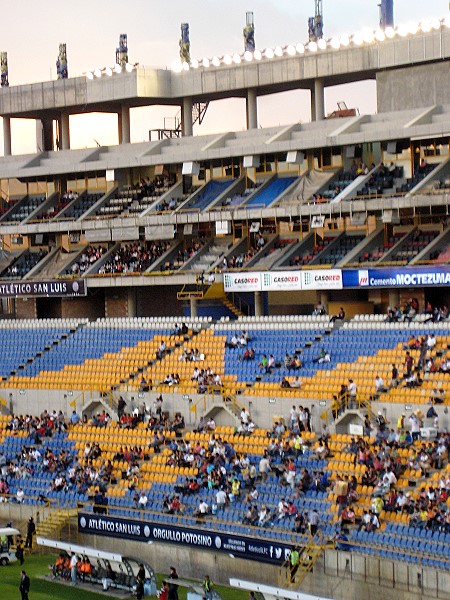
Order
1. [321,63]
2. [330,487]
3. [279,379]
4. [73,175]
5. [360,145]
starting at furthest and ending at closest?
[73,175] → [321,63] → [360,145] → [279,379] → [330,487]

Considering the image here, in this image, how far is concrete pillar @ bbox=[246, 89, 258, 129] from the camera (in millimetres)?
50062

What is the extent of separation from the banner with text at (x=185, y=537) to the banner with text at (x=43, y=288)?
16.2 metres

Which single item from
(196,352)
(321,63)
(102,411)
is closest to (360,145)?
(321,63)

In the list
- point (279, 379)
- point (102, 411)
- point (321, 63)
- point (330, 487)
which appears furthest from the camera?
point (321, 63)

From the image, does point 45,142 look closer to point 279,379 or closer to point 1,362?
point 1,362

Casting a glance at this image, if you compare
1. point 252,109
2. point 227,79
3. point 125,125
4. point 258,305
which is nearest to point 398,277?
point 258,305

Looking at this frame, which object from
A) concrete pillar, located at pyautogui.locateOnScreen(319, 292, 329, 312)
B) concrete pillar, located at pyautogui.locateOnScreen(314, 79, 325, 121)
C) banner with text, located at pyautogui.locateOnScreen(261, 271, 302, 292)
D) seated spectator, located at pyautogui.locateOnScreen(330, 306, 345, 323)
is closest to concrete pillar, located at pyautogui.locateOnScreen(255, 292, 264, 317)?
banner with text, located at pyautogui.locateOnScreen(261, 271, 302, 292)

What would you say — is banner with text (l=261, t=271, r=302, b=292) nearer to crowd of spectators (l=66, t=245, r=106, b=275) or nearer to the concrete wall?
the concrete wall

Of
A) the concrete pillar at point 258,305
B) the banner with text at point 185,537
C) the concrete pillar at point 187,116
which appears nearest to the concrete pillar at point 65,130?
the concrete pillar at point 187,116

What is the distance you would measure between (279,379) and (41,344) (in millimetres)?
12193

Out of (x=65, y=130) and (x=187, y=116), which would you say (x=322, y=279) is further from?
(x=65, y=130)

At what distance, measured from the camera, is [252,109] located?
50.1 metres

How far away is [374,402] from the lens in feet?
112

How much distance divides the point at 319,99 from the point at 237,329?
10.8 metres
